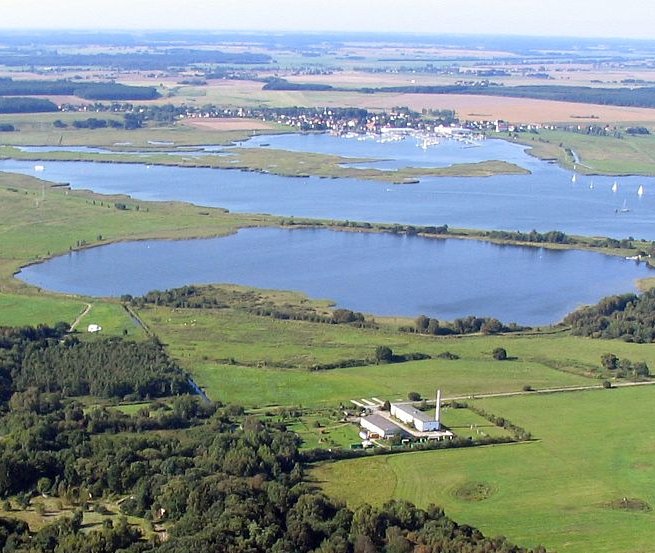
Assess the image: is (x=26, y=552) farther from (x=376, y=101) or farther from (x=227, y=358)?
(x=376, y=101)

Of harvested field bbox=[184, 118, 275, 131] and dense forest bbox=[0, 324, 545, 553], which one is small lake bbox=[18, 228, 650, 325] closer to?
dense forest bbox=[0, 324, 545, 553]

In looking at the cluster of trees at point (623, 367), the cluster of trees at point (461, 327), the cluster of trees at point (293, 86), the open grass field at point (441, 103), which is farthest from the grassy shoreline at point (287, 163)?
the cluster of trees at point (293, 86)

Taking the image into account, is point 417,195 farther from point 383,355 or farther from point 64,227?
point 383,355

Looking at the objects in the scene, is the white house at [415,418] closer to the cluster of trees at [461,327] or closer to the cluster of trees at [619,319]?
the cluster of trees at [461,327]

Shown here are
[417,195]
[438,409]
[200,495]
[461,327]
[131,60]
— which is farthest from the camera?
[131,60]

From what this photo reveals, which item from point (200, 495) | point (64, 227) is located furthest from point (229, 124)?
point (200, 495)

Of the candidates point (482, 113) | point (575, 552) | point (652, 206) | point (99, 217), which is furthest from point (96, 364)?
point (482, 113)
